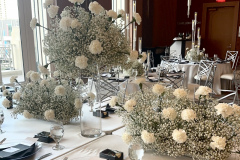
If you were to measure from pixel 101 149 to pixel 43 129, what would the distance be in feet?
1.76

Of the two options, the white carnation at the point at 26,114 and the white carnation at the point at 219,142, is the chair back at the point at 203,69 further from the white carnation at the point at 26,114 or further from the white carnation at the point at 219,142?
the white carnation at the point at 219,142

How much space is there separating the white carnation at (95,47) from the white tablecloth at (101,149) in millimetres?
559

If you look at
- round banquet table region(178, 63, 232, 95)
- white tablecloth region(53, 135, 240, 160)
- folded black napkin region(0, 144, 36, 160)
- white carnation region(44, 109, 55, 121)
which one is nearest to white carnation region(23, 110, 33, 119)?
white carnation region(44, 109, 55, 121)

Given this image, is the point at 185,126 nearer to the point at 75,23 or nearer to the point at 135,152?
the point at 135,152

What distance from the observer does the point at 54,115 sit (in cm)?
Result: 167

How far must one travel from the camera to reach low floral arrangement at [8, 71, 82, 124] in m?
1.73

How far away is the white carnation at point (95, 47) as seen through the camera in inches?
54.7

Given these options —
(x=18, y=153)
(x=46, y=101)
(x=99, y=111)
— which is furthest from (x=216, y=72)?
(x=18, y=153)

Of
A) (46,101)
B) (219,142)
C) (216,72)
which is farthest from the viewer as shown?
(216,72)

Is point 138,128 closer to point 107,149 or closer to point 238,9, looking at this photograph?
point 107,149

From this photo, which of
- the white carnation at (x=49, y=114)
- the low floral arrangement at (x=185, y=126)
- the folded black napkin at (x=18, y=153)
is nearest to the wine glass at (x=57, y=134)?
the folded black napkin at (x=18, y=153)

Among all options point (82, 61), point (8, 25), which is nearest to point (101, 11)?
point (82, 61)

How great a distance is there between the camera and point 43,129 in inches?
67.2

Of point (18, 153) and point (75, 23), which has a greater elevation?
point (75, 23)
